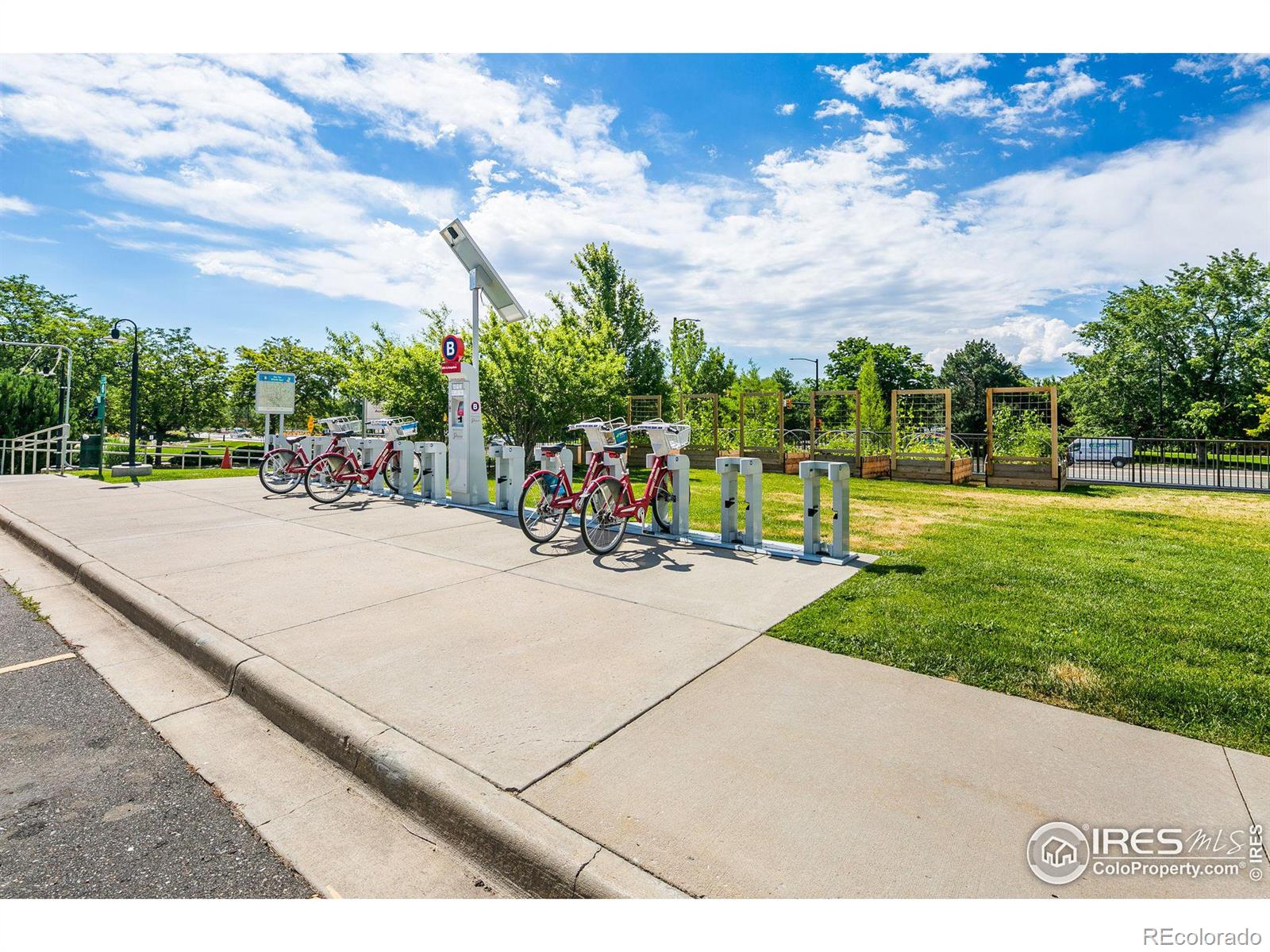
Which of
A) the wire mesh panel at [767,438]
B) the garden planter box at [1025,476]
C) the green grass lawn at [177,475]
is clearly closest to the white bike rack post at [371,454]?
the green grass lawn at [177,475]

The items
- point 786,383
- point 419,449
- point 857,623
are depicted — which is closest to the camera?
point 857,623

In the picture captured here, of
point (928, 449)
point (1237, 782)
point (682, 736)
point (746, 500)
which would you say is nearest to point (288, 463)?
point (746, 500)

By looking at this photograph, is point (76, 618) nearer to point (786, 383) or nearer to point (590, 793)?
point (590, 793)

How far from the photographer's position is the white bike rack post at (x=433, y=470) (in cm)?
1025

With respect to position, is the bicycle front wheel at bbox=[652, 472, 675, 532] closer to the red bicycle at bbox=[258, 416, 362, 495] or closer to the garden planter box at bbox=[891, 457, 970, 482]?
the red bicycle at bbox=[258, 416, 362, 495]

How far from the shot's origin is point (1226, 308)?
37.7m

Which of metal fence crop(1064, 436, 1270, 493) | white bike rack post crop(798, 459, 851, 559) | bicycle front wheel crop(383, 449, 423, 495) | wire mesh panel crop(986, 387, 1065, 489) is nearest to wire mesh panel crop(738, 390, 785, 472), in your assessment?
wire mesh panel crop(986, 387, 1065, 489)

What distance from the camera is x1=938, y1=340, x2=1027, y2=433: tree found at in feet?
198

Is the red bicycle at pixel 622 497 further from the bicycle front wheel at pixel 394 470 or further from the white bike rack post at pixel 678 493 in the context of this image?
the bicycle front wheel at pixel 394 470

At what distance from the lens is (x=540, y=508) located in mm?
7273

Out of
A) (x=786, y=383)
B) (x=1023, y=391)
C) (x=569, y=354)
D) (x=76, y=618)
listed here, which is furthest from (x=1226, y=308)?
(x=76, y=618)

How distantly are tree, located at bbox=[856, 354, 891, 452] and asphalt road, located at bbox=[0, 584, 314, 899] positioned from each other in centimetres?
1912

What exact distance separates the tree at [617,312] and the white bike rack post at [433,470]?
15992mm
